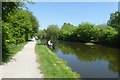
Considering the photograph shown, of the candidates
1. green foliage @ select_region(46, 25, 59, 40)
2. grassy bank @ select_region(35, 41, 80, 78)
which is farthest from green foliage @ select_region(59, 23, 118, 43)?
grassy bank @ select_region(35, 41, 80, 78)

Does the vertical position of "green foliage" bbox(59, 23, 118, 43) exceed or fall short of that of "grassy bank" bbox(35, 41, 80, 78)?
it exceeds it

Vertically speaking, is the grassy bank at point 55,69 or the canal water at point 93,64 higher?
the grassy bank at point 55,69

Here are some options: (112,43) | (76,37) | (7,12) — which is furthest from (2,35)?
(76,37)

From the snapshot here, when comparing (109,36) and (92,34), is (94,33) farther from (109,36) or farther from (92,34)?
(109,36)

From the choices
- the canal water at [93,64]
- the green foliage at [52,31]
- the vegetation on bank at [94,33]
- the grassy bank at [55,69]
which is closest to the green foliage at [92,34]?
the vegetation on bank at [94,33]

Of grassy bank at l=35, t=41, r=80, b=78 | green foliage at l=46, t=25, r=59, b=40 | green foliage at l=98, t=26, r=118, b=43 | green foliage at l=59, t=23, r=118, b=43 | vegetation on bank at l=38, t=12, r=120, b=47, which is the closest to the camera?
grassy bank at l=35, t=41, r=80, b=78

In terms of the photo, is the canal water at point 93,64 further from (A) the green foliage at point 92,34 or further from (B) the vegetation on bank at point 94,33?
(A) the green foliage at point 92,34

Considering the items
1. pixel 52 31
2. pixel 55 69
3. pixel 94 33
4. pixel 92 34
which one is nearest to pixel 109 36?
pixel 94 33

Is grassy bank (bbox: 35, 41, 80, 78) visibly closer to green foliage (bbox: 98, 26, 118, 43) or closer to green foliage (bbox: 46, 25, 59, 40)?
green foliage (bbox: 98, 26, 118, 43)

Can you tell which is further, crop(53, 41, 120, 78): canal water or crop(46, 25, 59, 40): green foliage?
crop(46, 25, 59, 40): green foliage

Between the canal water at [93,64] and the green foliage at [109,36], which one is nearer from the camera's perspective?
the canal water at [93,64]

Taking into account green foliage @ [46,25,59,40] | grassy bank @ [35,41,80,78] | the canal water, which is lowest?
the canal water

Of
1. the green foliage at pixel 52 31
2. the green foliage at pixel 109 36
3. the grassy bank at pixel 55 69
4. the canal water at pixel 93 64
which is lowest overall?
the canal water at pixel 93 64

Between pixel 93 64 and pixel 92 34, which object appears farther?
pixel 92 34
